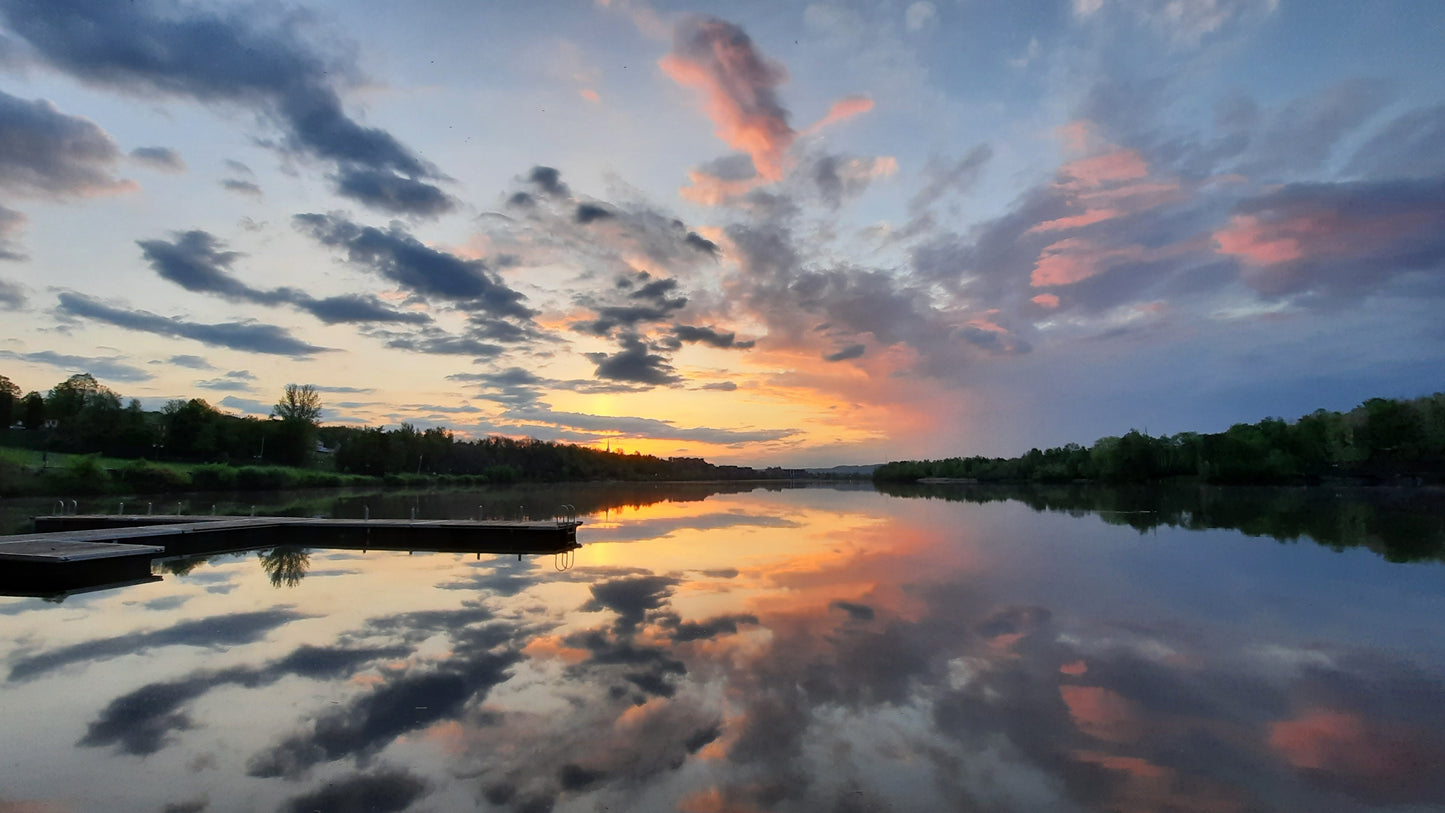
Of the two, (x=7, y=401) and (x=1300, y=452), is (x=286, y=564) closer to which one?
(x=7, y=401)

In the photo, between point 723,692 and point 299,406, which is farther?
point 299,406

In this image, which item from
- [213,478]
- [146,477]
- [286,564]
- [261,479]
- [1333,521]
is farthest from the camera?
[261,479]

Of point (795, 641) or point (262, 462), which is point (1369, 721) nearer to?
point (795, 641)

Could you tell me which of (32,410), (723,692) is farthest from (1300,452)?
(32,410)

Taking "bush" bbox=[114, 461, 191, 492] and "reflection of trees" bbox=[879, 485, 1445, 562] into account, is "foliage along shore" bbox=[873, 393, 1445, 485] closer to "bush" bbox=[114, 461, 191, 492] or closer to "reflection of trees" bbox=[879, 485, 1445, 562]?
"reflection of trees" bbox=[879, 485, 1445, 562]

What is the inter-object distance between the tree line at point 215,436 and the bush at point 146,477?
20.3 metres

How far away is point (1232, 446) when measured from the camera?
283 ft

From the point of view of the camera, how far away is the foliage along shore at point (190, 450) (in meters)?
48.8

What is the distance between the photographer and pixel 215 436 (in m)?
72.0

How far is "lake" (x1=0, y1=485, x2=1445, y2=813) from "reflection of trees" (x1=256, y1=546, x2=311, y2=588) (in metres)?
0.22

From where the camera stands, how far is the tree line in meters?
67.2

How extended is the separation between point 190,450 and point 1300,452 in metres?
131

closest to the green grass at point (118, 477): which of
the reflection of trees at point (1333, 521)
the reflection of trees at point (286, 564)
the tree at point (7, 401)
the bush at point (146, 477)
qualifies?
the bush at point (146, 477)

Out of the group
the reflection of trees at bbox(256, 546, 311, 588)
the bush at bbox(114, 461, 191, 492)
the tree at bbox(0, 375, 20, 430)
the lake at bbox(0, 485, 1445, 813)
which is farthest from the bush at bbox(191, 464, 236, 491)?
the lake at bbox(0, 485, 1445, 813)
